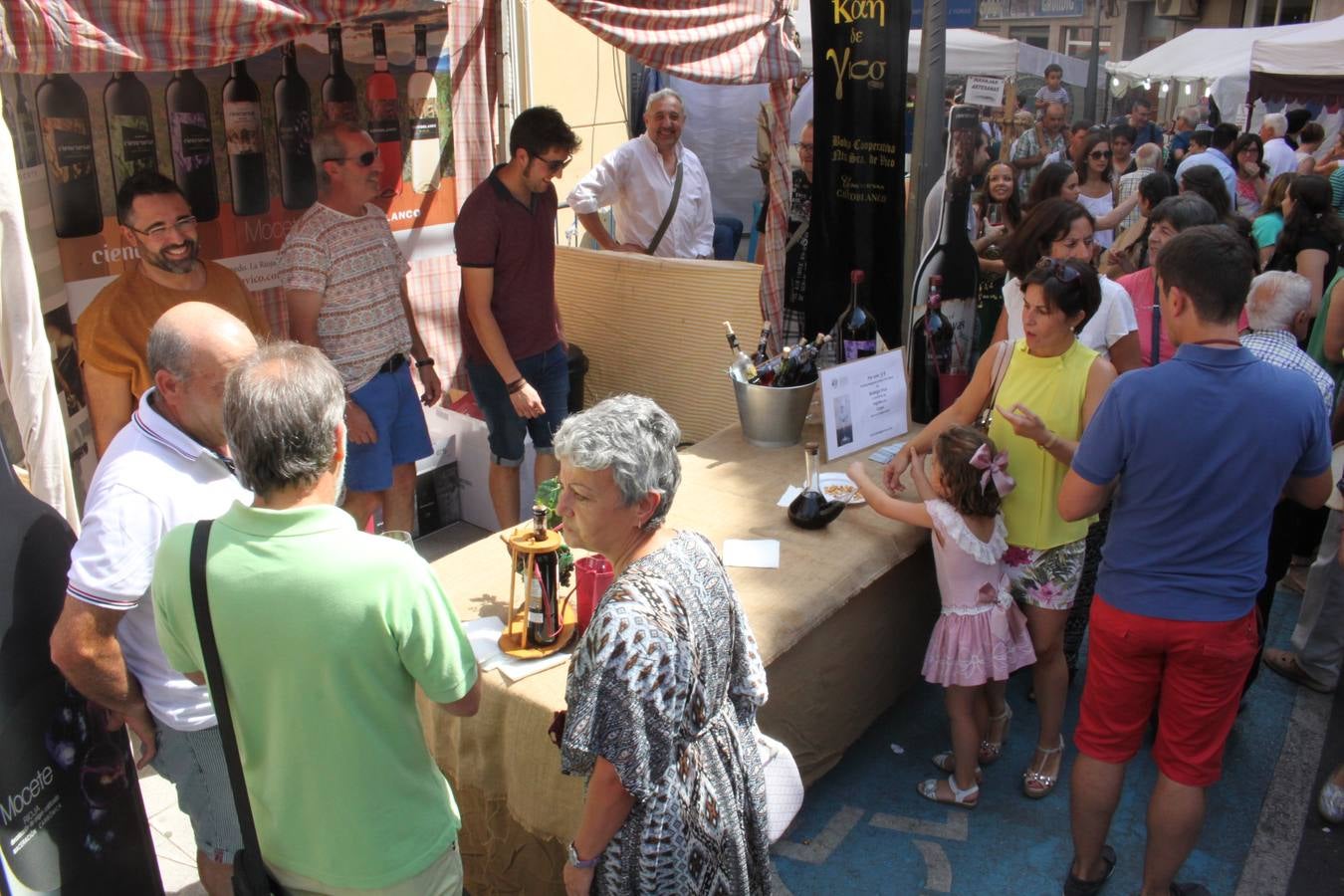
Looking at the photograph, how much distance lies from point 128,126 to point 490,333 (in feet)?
4.71

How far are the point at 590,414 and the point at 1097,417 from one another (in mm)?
1283

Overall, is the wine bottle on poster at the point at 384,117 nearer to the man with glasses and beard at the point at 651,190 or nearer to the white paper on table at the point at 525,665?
the man with glasses and beard at the point at 651,190

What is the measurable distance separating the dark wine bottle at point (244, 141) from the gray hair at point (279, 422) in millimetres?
2722

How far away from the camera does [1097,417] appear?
2.40 m

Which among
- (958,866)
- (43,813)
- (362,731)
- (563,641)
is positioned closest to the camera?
(362,731)

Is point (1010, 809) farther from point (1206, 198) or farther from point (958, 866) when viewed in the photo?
point (1206, 198)

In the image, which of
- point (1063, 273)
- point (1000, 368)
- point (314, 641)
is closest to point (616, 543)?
point (314, 641)

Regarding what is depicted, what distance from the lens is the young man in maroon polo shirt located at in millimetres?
4039

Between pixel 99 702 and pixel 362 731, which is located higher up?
pixel 362 731

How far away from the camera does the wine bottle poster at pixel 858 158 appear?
4.22 metres

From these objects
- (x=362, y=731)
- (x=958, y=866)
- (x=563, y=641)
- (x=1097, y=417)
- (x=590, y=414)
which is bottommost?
(x=958, y=866)

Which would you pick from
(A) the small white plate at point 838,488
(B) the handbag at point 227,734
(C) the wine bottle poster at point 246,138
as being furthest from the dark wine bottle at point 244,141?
(B) the handbag at point 227,734

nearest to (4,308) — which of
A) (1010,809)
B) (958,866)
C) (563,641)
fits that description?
(563,641)

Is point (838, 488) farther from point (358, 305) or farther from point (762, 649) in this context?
point (358, 305)
